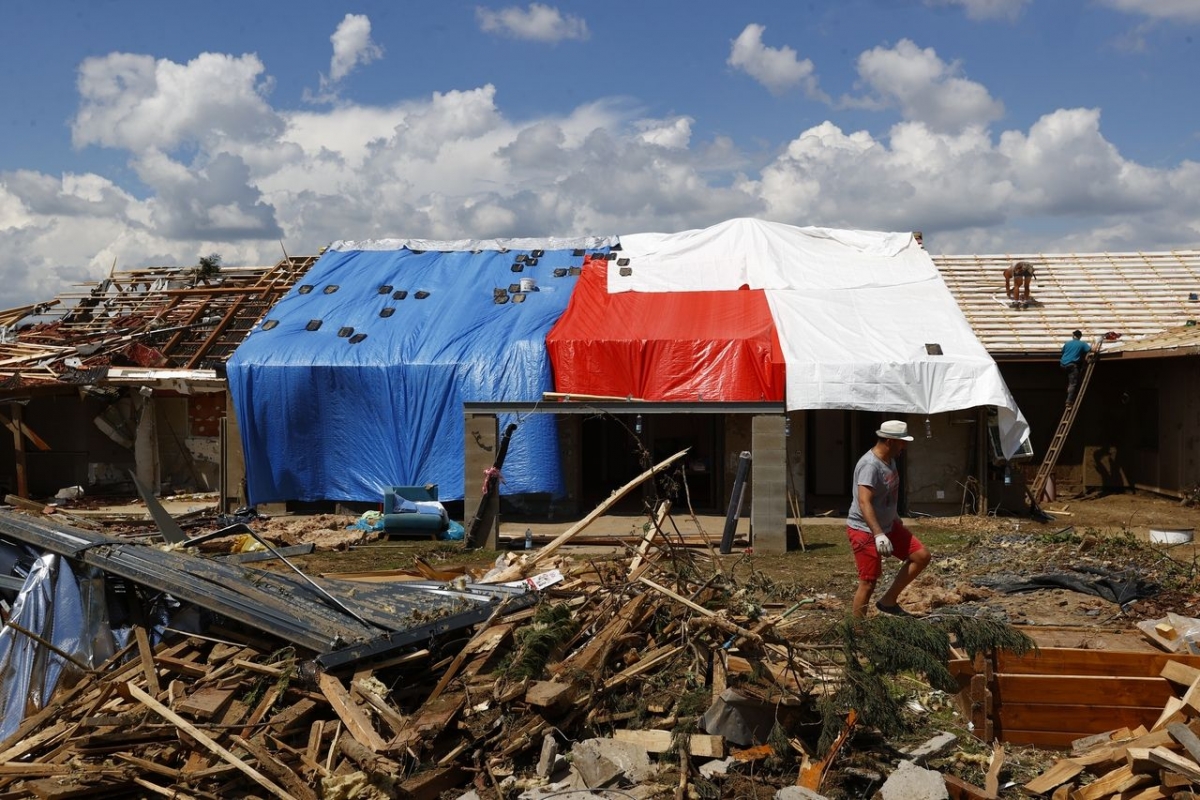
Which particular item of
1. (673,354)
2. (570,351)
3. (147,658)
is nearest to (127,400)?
(570,351)

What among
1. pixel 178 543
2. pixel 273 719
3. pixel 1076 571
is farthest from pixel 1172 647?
pixel 178 543

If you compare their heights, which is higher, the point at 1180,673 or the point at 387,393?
the point at 387,393

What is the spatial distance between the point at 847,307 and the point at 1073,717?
41.2 feet

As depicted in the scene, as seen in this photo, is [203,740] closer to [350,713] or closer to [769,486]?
[350,713]

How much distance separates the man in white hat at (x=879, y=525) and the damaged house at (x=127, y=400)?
13.9m

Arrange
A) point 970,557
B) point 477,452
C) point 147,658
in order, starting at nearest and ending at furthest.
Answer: point 147,658 → point 970,557 → point 477,452

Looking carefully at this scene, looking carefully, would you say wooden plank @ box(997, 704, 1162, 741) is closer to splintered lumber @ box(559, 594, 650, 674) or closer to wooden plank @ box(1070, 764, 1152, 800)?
wooden plank @ box(1070, 764, 1152, 800)

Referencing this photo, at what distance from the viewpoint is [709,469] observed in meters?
18.6

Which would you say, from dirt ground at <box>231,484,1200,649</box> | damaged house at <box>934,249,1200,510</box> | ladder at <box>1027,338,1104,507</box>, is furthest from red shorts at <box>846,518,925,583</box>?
ladder at <box>1027,338,1104,507</box>

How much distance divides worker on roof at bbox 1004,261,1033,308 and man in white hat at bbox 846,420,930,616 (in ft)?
43.1

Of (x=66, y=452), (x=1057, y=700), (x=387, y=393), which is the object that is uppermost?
(x=387, y=393)

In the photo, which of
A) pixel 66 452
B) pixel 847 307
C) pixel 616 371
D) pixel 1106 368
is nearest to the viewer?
pixel 616 371

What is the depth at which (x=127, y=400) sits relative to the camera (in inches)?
804

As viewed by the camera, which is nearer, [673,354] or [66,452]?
[673,354]
